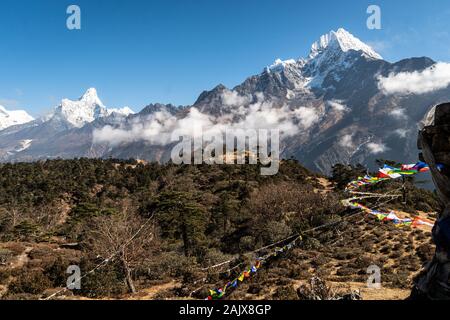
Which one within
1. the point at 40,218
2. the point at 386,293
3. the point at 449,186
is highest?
the point at 449,186

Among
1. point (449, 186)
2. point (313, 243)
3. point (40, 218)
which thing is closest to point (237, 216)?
point (313, 243)

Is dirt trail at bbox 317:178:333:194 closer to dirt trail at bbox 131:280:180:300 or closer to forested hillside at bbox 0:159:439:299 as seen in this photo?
forested hillside at bbox 0:159:439:299

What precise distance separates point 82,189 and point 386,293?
73189 mm

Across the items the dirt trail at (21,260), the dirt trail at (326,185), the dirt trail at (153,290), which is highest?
the dirt trail at (326,185)

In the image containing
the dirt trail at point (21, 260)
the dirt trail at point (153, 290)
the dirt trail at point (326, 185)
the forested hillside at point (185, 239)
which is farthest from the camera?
the dirt trail at point (326, 185)

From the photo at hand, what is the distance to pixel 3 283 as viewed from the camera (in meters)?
18.8

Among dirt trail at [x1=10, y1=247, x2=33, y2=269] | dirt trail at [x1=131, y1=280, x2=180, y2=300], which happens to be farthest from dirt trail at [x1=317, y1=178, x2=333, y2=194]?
dirt trail at [x1=10, y1=247, x2=33, y2=269]

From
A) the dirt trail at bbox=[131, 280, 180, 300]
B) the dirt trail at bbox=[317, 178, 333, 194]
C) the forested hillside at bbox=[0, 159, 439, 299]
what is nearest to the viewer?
the dirt trail at bbox=[131, 280, 180, 300]

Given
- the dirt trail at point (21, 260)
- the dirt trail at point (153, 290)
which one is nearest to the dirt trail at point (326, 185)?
the dirt trail at point (153, 290)

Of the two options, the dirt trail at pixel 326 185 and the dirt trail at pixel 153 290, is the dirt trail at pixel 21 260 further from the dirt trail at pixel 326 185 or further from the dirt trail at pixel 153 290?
the dirt trail at pixel 326 185

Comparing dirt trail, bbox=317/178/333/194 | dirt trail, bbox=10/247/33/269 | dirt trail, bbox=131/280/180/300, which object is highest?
dirt trail, bbox=317/178/333/194

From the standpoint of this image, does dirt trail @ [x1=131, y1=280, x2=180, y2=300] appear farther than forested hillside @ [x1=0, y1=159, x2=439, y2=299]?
No
